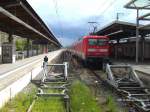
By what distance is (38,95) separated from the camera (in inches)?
584

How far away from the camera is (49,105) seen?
42.1ft

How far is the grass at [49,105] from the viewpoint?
12.0 m

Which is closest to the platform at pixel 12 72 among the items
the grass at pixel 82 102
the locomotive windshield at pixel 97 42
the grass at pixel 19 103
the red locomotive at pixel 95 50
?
the grass at pixel 19 103

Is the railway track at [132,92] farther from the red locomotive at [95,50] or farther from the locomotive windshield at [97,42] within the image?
the locomotive windshield at [97,42]

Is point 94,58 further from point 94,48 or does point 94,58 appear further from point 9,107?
point 9,107

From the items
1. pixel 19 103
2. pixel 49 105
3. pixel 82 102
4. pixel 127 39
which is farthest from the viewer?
pixel 127 39

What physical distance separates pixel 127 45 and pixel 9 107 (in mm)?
41252

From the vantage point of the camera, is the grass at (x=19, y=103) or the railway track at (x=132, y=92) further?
the railway track at (x=132, y=92)

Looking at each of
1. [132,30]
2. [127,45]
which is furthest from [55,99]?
[127,45]

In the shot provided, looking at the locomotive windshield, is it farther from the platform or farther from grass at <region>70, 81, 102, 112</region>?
grass at <region>70, 81, 102, 112</region>

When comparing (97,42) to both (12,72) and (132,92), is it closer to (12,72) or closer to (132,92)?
(12,72)

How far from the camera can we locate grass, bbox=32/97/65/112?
39.3 ft

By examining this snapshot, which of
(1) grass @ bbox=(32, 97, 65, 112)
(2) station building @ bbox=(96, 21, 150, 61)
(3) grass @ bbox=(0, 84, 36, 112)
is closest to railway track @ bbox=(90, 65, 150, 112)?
(1) grass @ bbox=(32, 97, 65, 112)

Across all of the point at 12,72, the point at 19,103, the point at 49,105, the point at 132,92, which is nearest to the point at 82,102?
the point at 49,105
